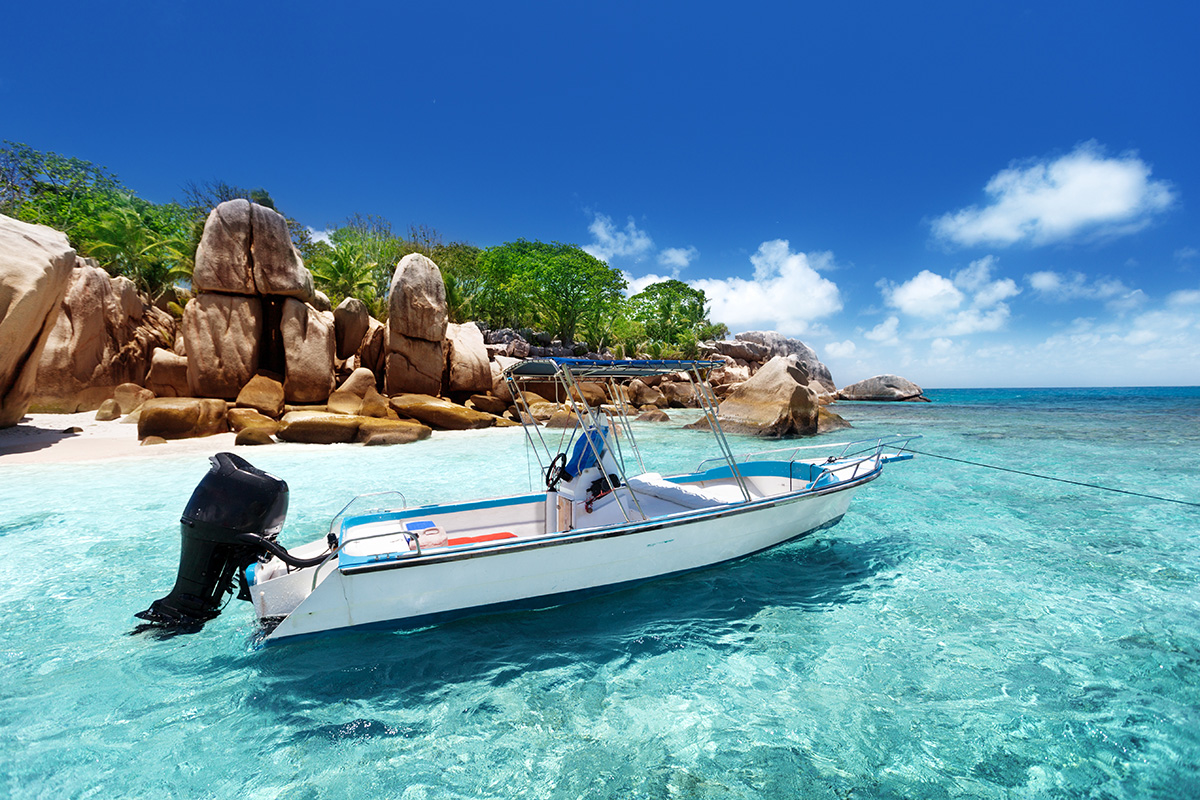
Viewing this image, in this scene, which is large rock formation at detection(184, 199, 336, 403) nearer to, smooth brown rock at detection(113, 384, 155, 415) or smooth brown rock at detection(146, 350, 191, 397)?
smooth brown rock at detection(146, 350, 191, 397)

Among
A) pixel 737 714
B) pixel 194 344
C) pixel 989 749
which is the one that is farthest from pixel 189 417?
pixel 989 749

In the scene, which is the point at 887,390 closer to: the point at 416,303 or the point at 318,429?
the point at 416,303

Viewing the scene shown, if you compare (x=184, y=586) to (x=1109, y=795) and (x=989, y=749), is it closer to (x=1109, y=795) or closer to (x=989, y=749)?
(x=989, y=749)

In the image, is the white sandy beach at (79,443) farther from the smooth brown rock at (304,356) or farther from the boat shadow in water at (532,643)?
the boat shadow in water at (532,643)

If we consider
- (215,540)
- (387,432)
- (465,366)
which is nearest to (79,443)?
(387,432)

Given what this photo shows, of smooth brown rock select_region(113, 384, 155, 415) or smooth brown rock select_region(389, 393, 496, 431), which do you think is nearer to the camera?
smooth brown rock select_region(113, 384, 155, 415)

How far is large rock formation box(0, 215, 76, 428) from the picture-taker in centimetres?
1264

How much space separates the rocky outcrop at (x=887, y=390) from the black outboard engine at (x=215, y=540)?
217ft

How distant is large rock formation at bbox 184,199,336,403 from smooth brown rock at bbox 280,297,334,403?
3cm

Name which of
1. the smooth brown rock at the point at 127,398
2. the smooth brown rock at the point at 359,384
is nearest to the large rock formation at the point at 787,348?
the smooth brown rock at the point at 359,384

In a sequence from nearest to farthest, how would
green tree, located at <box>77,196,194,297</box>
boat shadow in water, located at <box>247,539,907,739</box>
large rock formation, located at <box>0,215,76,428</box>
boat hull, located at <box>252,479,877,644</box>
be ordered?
boat shadow in water, located at <box>247,539,907,739</box>
boat hull, located at <box>252,479,877,644</box>
large rock formation, located at <box>0,215,76,428</box>
green tree, located at <box>77,196,194,297</box>

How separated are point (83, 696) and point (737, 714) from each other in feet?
16.8

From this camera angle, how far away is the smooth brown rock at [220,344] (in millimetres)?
18281

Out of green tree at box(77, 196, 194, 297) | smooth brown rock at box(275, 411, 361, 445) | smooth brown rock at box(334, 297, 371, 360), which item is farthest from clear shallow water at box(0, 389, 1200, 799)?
green tree at box(77, 196, 194, 297)
